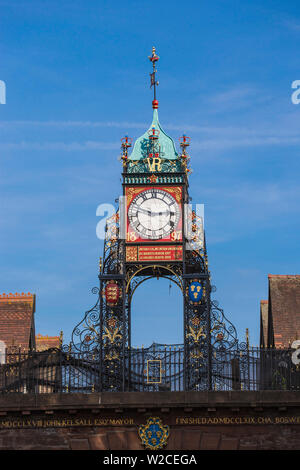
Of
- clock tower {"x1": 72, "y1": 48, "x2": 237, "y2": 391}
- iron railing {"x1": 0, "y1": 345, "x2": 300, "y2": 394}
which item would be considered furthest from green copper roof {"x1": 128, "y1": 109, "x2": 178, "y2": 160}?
iron railing {"x1": 0, "y1": 345, "x2": 300, "y2": 394}

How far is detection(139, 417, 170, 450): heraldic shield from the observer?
36.1 m

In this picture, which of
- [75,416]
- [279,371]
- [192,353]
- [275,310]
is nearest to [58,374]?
[75,416]

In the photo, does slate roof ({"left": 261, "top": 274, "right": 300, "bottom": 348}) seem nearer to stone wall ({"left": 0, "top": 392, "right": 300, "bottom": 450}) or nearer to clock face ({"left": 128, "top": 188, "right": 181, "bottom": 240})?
clock face ({"left": 128, "top": 188, "right": 181, "bottom": 240})

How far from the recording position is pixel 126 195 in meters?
41.3

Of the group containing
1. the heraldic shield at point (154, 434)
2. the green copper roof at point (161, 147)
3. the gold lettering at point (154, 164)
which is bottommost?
the heraldic shield at point (154, 434)

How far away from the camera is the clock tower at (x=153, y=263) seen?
1538 inches

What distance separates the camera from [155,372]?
37.7 meters

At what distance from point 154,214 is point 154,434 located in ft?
27.5

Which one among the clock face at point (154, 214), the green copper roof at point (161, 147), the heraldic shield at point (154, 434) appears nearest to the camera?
the heraldic shield at point (154, 434)

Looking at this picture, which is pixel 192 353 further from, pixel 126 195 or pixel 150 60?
pixel 150 60

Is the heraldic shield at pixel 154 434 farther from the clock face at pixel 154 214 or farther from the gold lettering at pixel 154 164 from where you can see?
the gold lettering at pixel 154 164

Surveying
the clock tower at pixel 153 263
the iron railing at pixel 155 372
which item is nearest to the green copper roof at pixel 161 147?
the clock tower at pixel 153 263

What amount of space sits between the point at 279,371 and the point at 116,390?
5.53 metres

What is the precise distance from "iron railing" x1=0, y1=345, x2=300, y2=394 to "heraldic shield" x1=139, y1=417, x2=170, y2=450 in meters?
1.24
